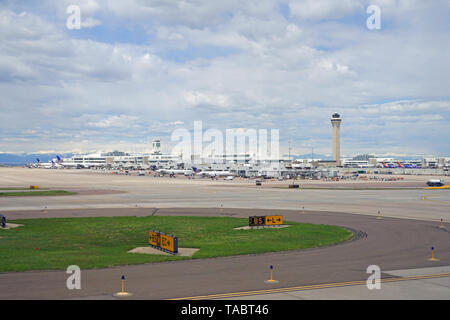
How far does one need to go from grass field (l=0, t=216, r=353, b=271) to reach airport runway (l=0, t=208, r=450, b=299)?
2.09 m

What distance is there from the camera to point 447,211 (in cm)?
5803

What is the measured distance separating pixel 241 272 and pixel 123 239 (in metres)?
15.4

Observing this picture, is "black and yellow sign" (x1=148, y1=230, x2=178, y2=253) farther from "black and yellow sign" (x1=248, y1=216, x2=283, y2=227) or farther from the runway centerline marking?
"black and yellow sign" (x1=248, y1=216, x2=283, y2=227)

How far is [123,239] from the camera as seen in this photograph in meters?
36.1

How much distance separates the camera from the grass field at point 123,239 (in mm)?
27203

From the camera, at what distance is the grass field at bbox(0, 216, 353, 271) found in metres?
27.2

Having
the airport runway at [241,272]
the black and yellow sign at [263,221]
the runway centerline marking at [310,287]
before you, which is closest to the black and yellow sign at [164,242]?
the airport runway at [241,272]

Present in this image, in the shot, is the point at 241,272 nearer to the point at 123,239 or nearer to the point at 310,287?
the point at 310,287

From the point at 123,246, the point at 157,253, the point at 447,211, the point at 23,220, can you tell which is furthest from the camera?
the point at 447,211

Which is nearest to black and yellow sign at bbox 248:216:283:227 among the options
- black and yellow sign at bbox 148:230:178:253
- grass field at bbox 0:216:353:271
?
grass field at bbox 0:216:353:271
